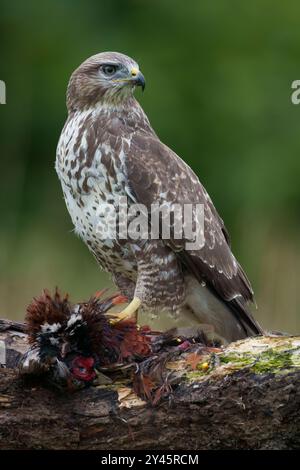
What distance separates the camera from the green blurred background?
10016mm

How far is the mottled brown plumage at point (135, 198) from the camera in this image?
5477 mm

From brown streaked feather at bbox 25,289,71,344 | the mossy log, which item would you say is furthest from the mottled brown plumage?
the mossy log

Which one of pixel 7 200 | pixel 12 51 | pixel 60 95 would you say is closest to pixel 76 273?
pixel 7 200

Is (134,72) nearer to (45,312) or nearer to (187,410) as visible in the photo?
(45,312)

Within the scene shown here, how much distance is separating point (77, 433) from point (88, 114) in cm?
208

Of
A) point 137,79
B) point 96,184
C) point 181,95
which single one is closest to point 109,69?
point 137,79

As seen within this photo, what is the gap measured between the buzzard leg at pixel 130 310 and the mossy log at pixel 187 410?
0.51 m

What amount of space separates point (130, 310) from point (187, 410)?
1.06 m

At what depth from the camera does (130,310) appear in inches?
207

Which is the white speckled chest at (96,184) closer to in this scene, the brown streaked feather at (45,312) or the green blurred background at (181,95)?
the brown streaked feather at (45,312)

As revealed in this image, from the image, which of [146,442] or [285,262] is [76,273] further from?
[146,442]

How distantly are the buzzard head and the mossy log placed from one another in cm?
187

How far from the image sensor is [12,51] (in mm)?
11445

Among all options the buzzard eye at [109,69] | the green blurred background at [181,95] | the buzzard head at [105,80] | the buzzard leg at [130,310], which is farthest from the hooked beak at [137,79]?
the green blurred background at [181,95]
